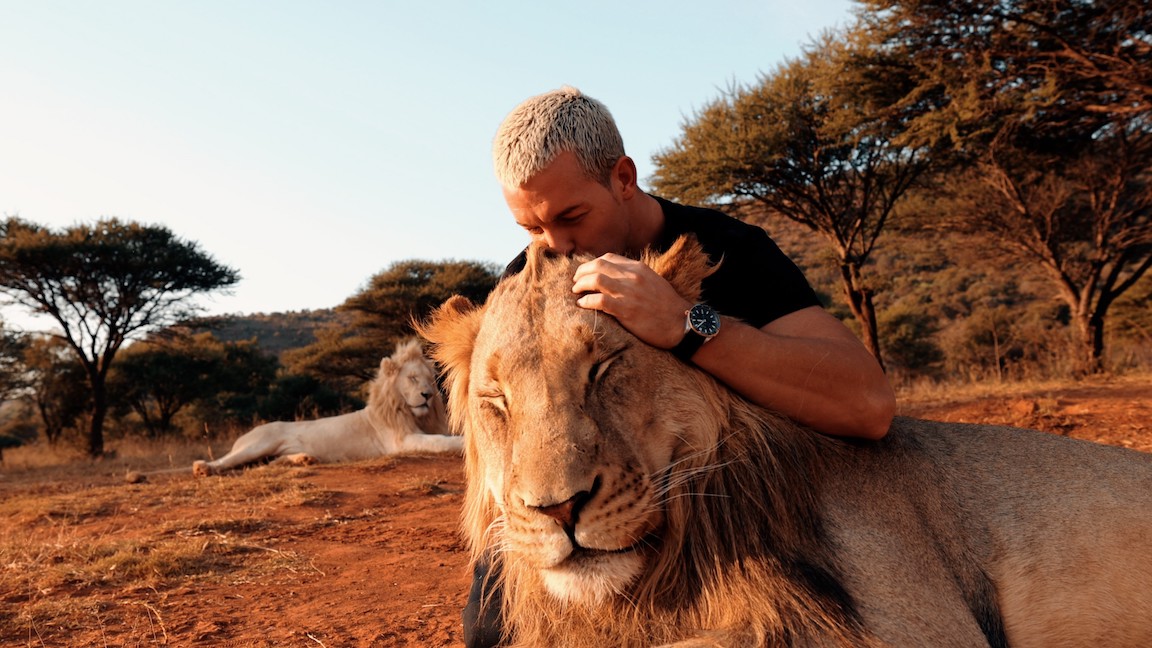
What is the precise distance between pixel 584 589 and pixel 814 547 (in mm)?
666

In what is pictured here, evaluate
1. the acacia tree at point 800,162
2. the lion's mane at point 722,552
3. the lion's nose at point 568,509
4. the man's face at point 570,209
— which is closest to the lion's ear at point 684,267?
the lion's mane at point 722,552

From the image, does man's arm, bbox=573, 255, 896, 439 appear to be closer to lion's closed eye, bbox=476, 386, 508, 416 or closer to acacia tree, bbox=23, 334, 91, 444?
lion's closed eye, bbox=476, 386, 508, 416

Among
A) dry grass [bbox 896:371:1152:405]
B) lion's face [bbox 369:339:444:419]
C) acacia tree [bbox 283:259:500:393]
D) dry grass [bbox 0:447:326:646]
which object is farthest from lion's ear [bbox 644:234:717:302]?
acacia tree [bbox 283:259:500:393]

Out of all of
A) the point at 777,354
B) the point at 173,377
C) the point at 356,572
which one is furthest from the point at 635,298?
the point at 173,377

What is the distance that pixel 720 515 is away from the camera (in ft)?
7.11

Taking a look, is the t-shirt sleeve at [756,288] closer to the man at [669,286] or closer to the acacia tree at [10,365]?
the man at [669,286]

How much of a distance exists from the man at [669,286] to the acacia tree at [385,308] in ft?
62.8

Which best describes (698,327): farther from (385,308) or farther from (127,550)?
(385,308)

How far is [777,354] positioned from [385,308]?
814 inches

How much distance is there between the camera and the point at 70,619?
12.8ft

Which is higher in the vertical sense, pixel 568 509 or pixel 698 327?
pixel 698 327

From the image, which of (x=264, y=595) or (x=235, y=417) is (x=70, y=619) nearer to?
(x=264, y=595)

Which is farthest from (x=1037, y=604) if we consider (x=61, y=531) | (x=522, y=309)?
(x=61, y=531)

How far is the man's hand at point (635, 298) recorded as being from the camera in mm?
2082
